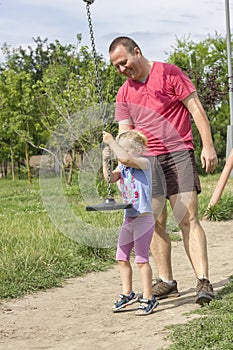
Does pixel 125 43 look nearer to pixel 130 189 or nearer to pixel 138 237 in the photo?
pixel 130 189

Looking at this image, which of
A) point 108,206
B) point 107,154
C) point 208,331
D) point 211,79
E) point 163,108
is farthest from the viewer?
point 211,79

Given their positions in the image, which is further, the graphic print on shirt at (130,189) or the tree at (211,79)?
the tree at (211,79)

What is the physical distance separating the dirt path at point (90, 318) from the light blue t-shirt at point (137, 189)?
2.40 feet

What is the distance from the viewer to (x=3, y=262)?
6051mm

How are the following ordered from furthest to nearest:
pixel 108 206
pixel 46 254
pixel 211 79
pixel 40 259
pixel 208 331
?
pixel 211 79
pixel 46 254
pixel 40 259
pixel 108 206
pixel 208 331

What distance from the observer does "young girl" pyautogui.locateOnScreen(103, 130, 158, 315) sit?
15.5ft

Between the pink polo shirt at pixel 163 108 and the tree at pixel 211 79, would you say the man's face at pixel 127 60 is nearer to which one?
the pink polo shirt at pixel 163 108

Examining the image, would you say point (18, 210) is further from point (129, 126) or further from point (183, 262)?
point (129, 126)

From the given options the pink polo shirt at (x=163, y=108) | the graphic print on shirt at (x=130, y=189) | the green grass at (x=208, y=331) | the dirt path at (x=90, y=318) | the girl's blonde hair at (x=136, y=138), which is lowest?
the dirt path at (x=90, y=318)

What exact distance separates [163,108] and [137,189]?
0.60 m

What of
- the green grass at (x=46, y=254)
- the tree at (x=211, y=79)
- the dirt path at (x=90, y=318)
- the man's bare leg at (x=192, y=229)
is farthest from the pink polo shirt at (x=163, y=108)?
the tree at (x=211, y=79)

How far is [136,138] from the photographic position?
188 inches

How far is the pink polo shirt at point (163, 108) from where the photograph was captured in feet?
15.7

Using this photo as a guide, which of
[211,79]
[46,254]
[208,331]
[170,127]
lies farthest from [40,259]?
[211,79]
